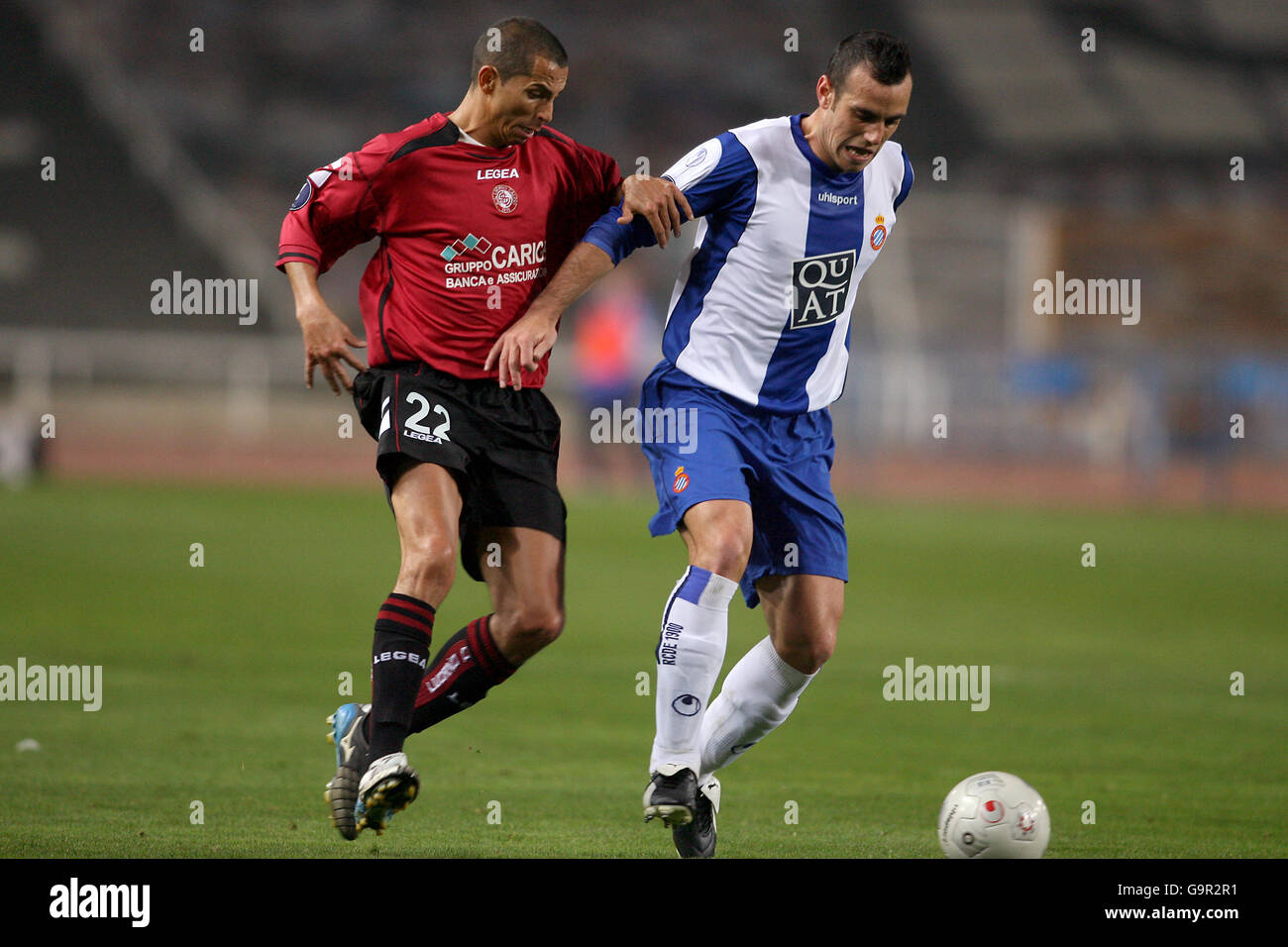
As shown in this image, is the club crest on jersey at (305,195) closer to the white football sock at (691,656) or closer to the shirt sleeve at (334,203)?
the shirt sleeve at (334,203)

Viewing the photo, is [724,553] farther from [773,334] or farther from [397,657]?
[397,657]

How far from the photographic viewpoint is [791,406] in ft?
17.6

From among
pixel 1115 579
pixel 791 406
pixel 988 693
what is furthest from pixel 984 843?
pixel 1115 579

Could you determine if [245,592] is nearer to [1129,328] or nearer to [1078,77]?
[1129,328]

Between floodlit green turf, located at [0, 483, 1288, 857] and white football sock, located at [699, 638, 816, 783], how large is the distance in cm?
30

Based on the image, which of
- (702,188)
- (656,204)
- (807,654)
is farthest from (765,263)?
(807,654)

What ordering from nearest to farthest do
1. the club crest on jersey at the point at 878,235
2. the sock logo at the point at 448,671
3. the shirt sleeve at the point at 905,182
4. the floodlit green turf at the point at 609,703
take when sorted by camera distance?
1. the floodlit green turf at the point at 609,703
2. the sock logo at the point at 448,671
3. the club crest on jersey at the point at 878,235
4. the shirt sleeve at the point at 905,182

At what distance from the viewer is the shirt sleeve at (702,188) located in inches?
206

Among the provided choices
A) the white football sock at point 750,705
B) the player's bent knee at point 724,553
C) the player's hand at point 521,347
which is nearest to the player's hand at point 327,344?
the player's hand at point 521,347

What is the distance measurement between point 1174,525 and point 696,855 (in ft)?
48.2

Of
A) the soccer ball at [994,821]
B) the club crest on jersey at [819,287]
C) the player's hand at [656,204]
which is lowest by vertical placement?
the soccer ball at [994,821]

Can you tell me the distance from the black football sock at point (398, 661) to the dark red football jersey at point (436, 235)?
82cm

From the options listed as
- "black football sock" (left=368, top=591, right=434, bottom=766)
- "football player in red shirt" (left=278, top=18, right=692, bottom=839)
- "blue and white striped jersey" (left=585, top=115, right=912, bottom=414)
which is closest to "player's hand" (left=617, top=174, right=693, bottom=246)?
"football player in red shirt" (left=278, top=18, right=692, bottom=839)

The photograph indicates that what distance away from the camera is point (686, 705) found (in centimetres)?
477
